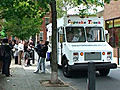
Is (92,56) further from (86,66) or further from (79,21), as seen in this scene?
(79,21)

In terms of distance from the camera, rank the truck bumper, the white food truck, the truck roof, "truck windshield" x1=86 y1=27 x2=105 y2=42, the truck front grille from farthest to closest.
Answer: "truck windshield" x1=86 y1=27 x2=105 y2=42
the truck roof
the truck front grille
the white food truck
the truck bumper

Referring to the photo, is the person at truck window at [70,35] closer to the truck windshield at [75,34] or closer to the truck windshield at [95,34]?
the truck windshield at [75,34]

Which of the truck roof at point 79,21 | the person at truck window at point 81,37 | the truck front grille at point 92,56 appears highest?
the truck roof at point 79,21

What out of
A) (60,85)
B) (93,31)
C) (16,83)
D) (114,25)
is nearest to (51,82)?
(60,85)

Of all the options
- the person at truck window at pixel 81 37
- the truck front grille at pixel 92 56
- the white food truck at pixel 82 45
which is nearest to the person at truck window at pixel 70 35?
the white food truck at pixel 82 45

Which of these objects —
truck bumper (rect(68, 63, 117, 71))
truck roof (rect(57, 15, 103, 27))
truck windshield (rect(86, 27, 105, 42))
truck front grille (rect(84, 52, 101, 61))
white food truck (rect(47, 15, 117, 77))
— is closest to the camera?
truck bumper (rect(68, 63, 117, 71))

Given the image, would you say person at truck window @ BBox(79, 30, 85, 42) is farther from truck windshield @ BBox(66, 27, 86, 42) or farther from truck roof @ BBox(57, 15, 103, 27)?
truck roof @ BBox(57, 15, 103, 27)

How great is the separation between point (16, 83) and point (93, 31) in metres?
4.73

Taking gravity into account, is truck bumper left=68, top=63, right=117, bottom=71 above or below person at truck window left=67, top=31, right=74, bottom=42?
below

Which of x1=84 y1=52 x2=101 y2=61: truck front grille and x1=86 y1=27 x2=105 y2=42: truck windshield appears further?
x1=86 y1=27 x2=105 y2=42: truck windshield

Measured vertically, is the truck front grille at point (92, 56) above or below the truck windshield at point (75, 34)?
below

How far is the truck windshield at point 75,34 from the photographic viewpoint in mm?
11273

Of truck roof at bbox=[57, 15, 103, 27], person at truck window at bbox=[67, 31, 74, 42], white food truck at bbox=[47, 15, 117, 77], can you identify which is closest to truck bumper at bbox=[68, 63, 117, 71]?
white food truck at bbox=[47, 15, 117, 77]

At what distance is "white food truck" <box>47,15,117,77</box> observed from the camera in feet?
34.2
